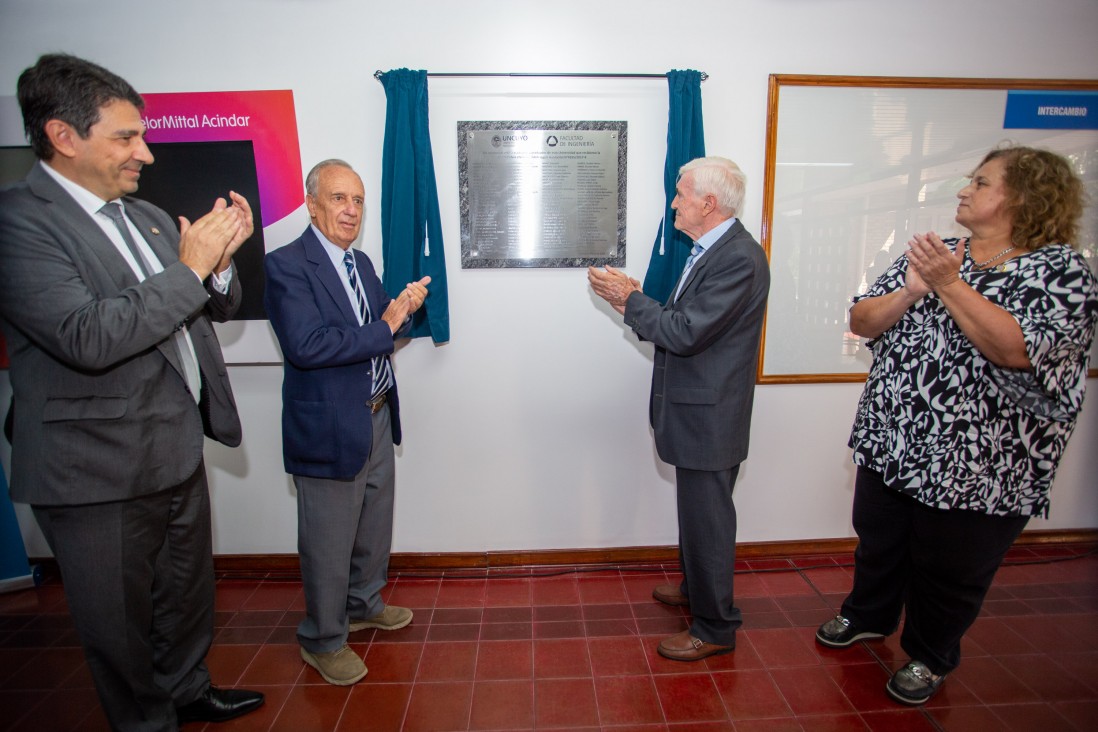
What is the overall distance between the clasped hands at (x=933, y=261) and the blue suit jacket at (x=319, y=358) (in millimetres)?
1663

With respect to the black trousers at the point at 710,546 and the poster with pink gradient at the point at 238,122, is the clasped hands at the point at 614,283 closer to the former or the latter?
the black trousers at the point at 710,546

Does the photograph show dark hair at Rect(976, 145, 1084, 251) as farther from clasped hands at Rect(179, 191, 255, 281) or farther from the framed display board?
clasped hands at Rect(179, 191, 255, 281)

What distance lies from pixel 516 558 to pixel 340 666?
98 cm

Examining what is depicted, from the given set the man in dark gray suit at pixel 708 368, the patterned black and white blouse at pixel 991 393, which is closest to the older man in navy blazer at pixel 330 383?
the man in dark gray suit at pixel 708 368

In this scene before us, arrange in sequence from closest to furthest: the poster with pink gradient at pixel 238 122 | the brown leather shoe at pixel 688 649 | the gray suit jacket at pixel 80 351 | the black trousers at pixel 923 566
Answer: the gray suit jacket at pixel 80 351 < the black trousers at pixel 923 566 < the brown leather shoe at pixel 688 649 < the poster with pink gradient at pixel 238 122

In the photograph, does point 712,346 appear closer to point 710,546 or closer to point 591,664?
point 710,546

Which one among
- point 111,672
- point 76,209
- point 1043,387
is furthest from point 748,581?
point 76,209

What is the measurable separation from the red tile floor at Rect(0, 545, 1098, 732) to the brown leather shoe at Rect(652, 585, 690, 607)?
Result: 5cm

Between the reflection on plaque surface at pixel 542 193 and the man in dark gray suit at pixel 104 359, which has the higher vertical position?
the reflection on plaque surface at pixel 542 193

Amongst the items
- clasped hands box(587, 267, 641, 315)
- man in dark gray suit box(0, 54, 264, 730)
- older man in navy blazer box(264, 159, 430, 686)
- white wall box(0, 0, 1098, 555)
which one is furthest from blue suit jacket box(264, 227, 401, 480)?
clasped hands box(587, 267, 641, 315)

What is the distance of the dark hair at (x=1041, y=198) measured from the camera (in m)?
1.59

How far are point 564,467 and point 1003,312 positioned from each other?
5.97 feet

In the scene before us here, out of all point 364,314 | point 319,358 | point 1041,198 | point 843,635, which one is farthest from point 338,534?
point 1041,198

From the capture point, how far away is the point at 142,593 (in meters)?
1.53
